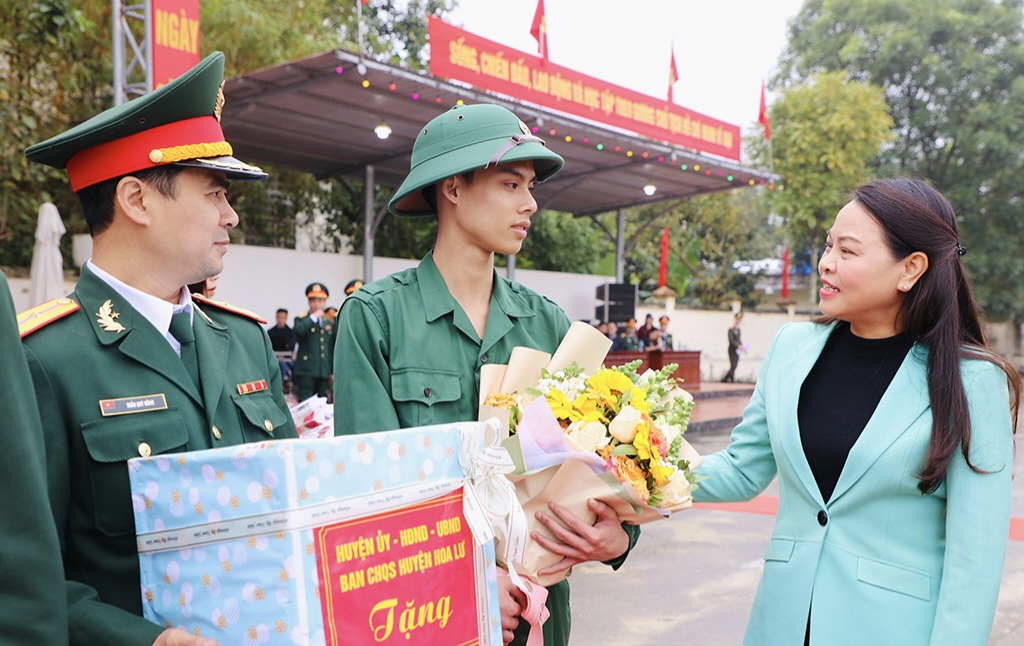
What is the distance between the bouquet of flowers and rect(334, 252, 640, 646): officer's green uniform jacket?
0.62ft

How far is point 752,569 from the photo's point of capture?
5.27 meters

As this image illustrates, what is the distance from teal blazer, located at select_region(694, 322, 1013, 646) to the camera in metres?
1.82

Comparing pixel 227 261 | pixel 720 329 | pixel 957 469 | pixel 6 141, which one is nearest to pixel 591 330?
pixel 957 469

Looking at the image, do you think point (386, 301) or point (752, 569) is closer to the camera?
point (386, 301)

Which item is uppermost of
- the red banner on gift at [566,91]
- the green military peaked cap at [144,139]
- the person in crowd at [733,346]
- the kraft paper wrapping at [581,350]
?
the red banner on gift at [566,91]

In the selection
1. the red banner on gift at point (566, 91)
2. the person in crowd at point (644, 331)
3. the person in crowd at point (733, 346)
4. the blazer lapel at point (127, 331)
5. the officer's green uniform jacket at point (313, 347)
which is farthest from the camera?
the person in crowd at point (733, 346)

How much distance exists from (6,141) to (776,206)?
59.9 ft

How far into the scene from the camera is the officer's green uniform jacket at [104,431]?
130cm

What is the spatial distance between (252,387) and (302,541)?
0.61m

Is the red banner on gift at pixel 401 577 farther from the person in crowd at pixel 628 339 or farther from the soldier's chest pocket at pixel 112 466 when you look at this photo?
the person in crowd at pixel 628 339

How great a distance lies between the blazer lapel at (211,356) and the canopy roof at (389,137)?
7.51 m

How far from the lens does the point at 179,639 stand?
47.2 inches

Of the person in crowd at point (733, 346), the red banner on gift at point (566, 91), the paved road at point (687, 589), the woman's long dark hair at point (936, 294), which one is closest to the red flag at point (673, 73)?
the red banner on gift at point (566, 91)

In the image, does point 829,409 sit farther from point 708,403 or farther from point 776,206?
point 776,206
